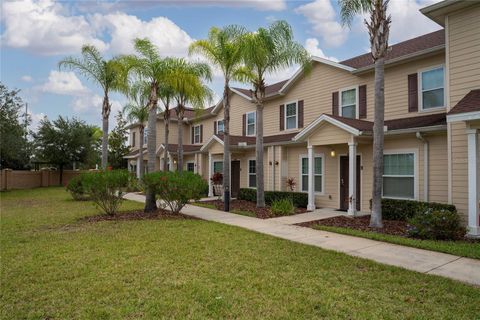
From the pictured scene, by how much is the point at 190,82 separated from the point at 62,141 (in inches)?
741

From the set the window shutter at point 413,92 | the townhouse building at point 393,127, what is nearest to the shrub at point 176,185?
the townhouse building at point 393,127

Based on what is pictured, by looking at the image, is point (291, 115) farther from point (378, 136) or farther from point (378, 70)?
point (378, 136)

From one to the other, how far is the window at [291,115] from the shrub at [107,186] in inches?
334

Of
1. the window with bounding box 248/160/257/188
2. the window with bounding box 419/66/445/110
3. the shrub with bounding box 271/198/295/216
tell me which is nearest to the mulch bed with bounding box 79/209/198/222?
the shrub with bounding box 271/198/295/216

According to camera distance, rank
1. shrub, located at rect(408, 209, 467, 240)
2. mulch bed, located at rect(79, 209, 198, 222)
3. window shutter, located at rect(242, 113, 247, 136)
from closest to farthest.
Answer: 1. shrub, located at rect(408, 209, 467, 240)
2. mulch bed, located at rect(79, 209, 198, 222)
3. window shutter, located at rect(242, 113, 247, 136)

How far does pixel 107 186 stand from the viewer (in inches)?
414

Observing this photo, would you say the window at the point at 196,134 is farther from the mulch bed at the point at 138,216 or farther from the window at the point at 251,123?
the mulch bed at the point at 138,216

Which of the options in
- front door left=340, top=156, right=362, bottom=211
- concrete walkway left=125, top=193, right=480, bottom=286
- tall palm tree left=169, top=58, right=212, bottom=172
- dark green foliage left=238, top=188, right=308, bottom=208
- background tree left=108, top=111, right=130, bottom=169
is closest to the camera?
concrete walkway left=125, top=193, right=480, bottom=286

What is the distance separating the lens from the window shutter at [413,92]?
435 inches

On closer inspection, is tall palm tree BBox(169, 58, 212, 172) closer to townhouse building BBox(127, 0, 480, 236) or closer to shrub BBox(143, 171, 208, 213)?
townhouse building BBox(127, 0, 480, 236)

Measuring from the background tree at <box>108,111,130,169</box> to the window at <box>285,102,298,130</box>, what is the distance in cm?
2151

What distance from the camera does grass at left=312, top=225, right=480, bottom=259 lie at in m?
6.29

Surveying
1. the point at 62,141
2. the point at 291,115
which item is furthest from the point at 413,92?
the point at 62,141

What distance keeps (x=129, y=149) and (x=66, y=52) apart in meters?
16.6
